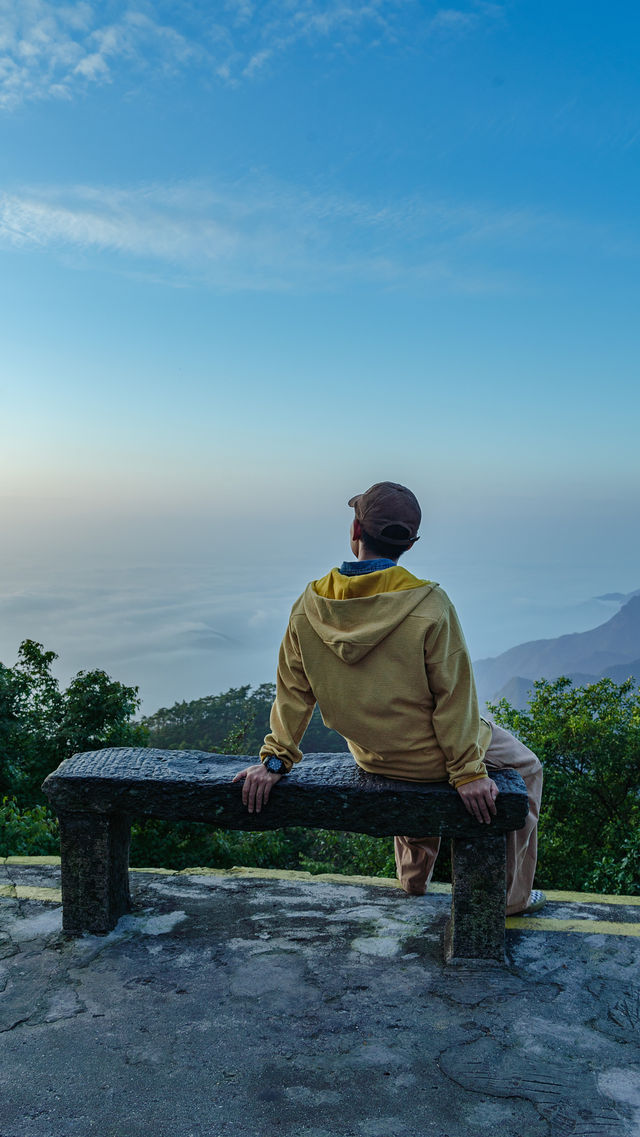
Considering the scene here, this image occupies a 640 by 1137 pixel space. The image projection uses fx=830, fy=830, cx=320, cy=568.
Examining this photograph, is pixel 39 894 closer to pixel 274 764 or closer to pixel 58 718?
pixel 274 764

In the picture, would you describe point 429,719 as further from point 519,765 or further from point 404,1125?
point 404,1125

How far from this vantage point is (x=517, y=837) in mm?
3414

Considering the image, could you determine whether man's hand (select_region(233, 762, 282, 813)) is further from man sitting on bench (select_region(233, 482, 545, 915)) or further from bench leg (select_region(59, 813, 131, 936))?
bench leg (select_region(59, 813, 131, 936))

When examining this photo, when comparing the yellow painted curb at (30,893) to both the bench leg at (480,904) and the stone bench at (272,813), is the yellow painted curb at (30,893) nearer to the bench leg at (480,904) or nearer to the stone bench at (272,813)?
the stone bench at (272,813)

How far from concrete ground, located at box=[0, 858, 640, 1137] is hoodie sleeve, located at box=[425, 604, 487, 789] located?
80cm

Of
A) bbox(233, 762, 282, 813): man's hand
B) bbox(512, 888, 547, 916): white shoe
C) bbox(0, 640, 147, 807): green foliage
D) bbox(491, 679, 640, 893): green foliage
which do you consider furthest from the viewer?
bbox(0, 640, 147, 807): green foliage

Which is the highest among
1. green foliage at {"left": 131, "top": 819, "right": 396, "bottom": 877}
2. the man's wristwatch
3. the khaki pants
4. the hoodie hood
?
the hoodie hood

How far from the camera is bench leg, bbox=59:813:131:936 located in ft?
11.1

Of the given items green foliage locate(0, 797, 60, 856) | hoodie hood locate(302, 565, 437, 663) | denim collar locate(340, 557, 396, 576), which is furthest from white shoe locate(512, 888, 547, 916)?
green foliage locate(0, 797, 60, 856)

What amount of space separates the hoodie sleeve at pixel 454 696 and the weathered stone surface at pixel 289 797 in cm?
16

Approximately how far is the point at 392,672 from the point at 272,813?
30.2 inches

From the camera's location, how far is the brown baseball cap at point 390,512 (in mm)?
3062

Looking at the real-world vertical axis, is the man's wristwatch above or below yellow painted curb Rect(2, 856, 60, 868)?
above

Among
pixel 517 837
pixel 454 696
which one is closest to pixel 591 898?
pixel 517 837
